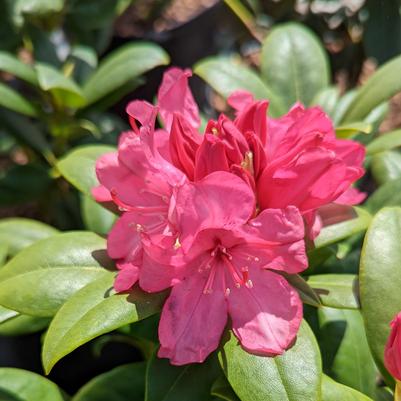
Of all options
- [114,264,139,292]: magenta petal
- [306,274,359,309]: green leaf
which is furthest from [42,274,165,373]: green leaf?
[306,274,359,309]: green leaf

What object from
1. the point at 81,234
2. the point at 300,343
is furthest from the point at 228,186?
the point at 81,234

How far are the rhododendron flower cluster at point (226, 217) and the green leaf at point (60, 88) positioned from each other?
58 cm

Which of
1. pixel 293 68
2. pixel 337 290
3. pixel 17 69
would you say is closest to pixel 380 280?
pixel 337 290

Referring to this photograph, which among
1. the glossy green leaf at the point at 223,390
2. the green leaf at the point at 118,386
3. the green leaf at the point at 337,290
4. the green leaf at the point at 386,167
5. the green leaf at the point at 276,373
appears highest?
the green leaf at the point at 276,373

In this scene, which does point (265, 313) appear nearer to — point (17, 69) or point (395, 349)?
point (395, 349)

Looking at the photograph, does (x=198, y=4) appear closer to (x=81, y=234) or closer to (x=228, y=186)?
(x=81, y=234)

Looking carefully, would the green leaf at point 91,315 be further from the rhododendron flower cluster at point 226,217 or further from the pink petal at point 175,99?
the pink petal at point 175,99

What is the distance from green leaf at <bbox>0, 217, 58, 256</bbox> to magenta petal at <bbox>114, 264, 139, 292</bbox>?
17.7 inches

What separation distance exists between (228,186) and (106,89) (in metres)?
0.87

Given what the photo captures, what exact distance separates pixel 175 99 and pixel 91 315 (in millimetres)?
350

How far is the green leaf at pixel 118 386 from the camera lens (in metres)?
1.22

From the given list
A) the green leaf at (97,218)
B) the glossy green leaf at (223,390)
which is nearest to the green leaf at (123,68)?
the green leaf at (97,218)

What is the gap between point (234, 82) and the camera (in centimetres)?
145

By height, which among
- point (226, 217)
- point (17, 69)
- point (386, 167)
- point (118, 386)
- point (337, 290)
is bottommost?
point (118, 386)
